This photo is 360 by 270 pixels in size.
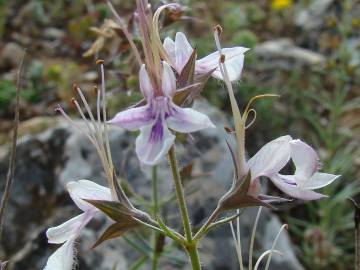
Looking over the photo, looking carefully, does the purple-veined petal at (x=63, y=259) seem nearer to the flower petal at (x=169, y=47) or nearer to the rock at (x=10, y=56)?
the flower petal at (x=169, y=47)

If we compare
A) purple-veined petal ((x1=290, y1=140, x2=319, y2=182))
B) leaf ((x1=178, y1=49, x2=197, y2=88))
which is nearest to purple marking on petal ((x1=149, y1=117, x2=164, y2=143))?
leaf ((x1=178, y1=49, x2=197, y2=88))

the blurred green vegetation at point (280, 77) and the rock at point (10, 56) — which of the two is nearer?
the blurred green vegetation at point (280, 77)

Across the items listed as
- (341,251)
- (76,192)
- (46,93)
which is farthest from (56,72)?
(76,192)

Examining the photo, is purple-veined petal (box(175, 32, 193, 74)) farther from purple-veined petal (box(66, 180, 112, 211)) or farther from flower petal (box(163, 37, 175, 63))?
purple-veined petal (box(66, 180, 112, 211))

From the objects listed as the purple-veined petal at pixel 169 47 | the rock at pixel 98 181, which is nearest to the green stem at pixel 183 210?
the purple-veined petal at pixel 169 47

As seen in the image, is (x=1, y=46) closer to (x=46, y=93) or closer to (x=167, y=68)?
(x=46, y=93)

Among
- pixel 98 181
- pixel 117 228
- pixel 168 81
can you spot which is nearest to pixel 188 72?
pixel 168 81
